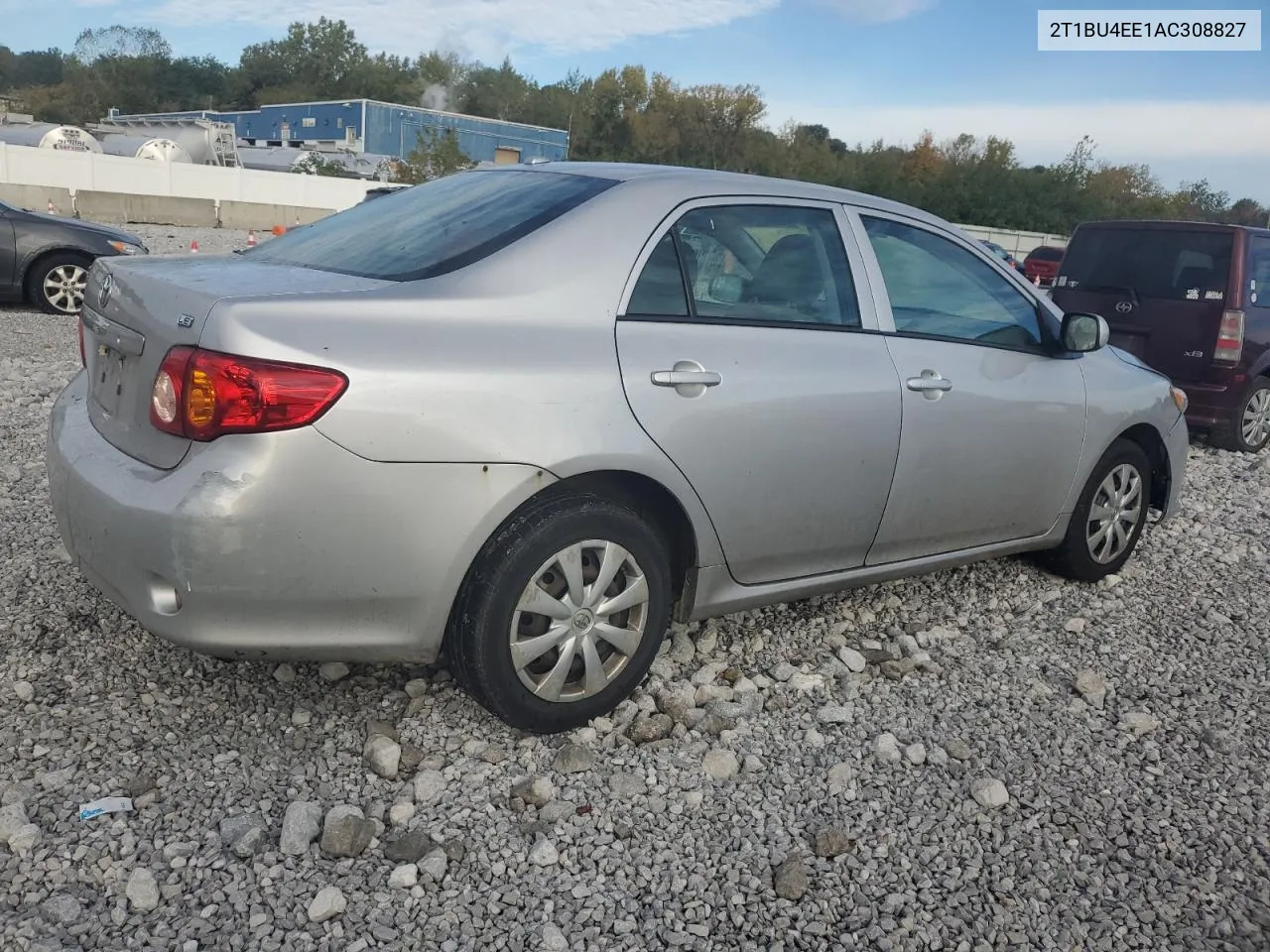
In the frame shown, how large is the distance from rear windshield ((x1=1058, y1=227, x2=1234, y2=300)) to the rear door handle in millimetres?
6552

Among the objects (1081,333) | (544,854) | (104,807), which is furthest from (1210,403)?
(104,807)

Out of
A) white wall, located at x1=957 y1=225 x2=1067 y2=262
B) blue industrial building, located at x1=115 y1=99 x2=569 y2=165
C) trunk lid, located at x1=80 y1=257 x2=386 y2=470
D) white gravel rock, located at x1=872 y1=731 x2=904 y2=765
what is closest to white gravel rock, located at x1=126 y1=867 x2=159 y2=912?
trunk lid, located at x1=80 y1=257 x2=386 y2=470

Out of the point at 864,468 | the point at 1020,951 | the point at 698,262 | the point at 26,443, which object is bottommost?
the point at 1020,951

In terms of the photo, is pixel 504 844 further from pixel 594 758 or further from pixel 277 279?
pixel 277 279

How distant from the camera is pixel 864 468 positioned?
375 cm

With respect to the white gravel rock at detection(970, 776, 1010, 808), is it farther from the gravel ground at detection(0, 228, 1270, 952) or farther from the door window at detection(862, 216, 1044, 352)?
the door window at detection(862, 216, 1044, 352)

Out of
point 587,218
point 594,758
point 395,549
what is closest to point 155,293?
point 395,549

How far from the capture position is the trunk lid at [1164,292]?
8414 millimetres

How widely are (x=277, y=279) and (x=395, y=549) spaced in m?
0.84

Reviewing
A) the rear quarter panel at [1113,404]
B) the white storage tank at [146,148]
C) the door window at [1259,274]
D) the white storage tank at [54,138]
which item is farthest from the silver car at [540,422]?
the white storage tank at [54,138]

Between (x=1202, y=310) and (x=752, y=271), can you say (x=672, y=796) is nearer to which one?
(x=752, y=271)

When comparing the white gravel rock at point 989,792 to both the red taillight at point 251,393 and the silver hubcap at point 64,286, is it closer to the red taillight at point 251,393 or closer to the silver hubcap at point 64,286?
the red taillight at point 251,393

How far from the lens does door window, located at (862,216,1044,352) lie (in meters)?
3.99

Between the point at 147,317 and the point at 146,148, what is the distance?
130ft
